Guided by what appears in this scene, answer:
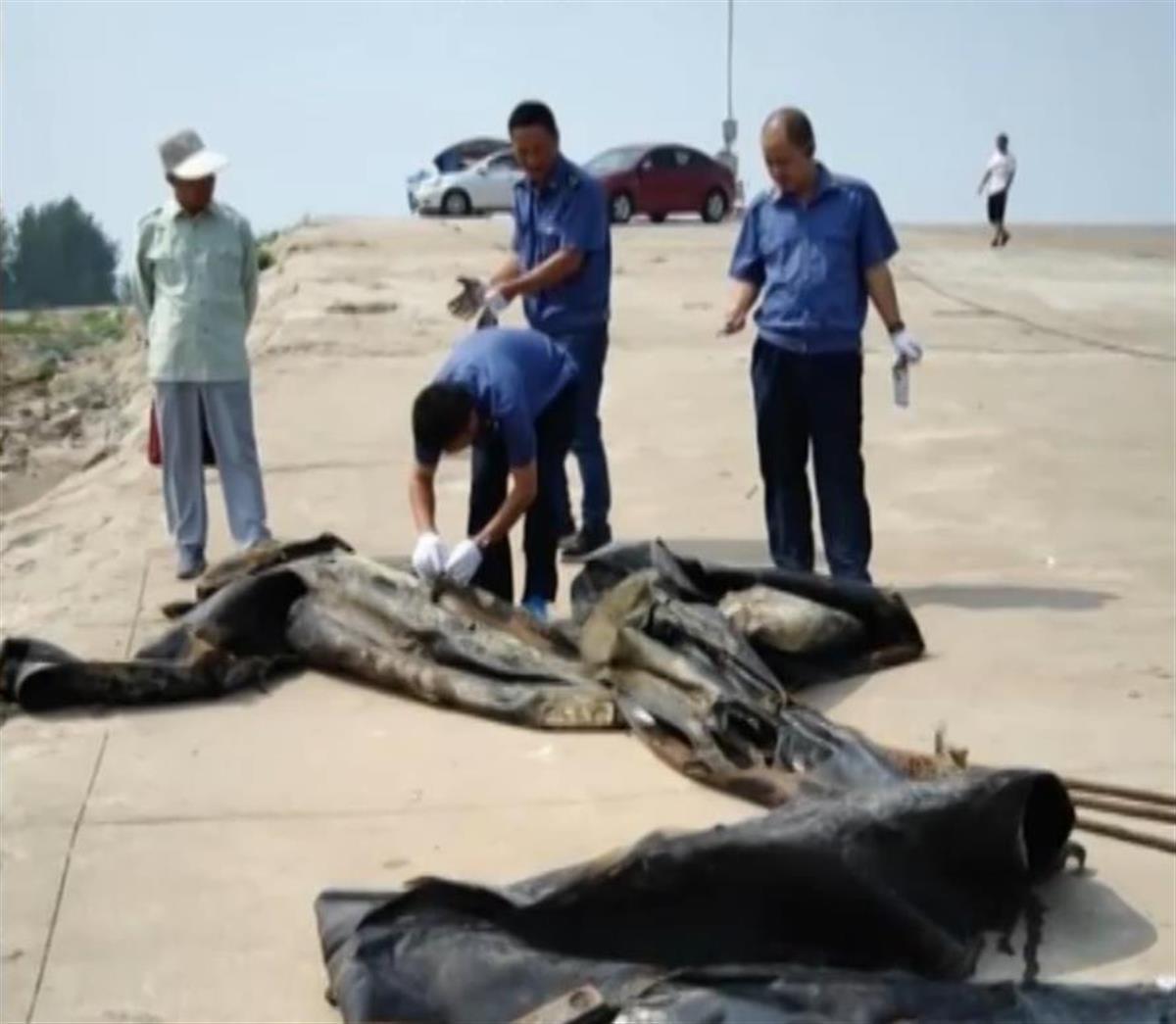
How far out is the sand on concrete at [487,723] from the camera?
5156 millimetres

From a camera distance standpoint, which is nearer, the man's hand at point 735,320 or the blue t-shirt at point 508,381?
the blue t-shirt at point 508,381

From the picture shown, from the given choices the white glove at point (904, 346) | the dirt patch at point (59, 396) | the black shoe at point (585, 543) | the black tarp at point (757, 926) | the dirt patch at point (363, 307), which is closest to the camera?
the black tarp at point (757, 926)

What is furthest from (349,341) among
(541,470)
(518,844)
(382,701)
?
(518,844)

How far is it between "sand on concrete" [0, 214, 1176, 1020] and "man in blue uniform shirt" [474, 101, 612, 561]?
668mm

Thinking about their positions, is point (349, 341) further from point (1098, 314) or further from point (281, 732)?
point (281, 732)

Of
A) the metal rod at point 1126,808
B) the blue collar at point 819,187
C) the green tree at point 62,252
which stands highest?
the blue collar at point 819,187

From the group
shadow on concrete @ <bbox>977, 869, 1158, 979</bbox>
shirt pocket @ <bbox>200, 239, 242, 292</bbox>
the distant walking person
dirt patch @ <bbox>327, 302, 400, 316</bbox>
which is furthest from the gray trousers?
the distant walking person

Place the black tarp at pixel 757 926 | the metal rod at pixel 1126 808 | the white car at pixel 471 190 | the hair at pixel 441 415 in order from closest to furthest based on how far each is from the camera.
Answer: the black tarp at pixel 757 926, the metal rod at pixel 1126 808, the hair at pixel 441 415, the white car at pixel 471 190

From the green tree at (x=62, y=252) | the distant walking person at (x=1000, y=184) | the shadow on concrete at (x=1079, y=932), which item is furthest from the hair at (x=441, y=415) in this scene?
the green tree at (x=62, y=252)

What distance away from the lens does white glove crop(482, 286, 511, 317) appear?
9031 millimetres

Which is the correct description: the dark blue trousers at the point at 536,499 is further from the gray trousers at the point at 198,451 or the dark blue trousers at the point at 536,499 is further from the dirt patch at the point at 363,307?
the dirt patch at the point at 363,307

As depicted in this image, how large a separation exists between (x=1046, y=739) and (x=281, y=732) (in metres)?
2.23

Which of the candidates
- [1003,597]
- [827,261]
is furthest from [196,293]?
[1003,597]

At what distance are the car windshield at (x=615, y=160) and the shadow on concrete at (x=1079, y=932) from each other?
112 ft
